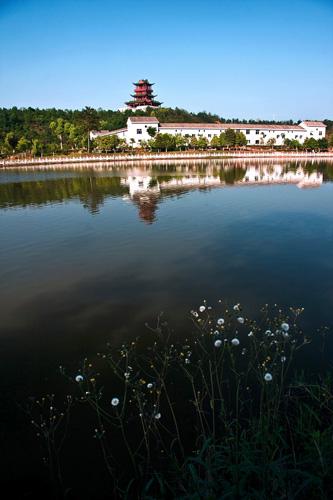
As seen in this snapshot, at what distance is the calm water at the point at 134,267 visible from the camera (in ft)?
29.6

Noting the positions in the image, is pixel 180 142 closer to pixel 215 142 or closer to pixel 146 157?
pixel 215 142

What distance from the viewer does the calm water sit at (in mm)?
9023

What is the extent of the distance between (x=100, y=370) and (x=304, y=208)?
2181cm

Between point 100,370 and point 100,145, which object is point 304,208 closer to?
point 100,370

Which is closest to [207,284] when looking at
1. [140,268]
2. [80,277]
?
[140,268]

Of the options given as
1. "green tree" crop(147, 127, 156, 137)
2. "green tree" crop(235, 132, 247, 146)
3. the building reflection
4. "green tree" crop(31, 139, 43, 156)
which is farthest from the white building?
the building reflection

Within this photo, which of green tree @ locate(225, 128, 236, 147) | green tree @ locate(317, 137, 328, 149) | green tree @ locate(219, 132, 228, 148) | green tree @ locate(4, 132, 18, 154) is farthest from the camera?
green tree @ locate(317, 137, 328, 149)

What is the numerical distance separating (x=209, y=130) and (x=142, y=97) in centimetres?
3252

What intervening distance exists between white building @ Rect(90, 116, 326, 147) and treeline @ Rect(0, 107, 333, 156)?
250 inches

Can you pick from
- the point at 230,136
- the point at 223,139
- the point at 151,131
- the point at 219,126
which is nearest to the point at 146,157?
the point at 151,131

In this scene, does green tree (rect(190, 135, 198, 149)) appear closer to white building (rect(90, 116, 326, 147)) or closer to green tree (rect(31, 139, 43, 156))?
white building (rect(90, 116, 326, 147))

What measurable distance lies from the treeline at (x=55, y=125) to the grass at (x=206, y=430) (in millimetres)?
92446

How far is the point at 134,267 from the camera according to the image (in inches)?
548

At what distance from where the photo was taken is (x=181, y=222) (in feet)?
70.5
